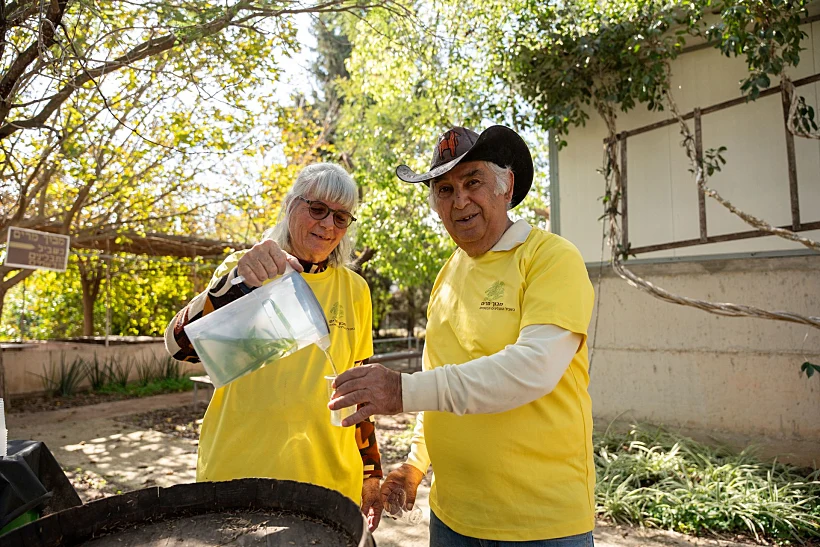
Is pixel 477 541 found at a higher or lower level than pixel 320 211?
lower

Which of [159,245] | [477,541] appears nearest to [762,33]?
[477,541]

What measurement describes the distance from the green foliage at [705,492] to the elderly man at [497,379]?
106 inches

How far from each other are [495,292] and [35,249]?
6.86 metres

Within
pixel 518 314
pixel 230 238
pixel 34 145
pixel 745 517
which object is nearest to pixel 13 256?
pixel 34 145

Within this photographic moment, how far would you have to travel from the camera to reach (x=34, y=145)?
6.51 meters

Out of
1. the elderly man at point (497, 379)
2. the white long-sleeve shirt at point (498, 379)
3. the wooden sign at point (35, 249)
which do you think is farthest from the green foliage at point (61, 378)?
the white long-sleeve shirt at point (498, 379)

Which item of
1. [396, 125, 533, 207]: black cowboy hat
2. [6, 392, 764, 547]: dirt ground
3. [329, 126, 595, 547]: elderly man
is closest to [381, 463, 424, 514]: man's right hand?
[329, 126, 595, 547]: elderly man

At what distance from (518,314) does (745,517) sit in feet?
10.3

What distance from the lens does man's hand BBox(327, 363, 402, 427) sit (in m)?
1.36

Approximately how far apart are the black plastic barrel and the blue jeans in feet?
1.78

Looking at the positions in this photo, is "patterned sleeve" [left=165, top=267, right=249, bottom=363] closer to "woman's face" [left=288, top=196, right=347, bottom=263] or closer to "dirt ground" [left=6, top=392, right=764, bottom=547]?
"woman's face" [left=288, top=196, right=347, bottom=263]

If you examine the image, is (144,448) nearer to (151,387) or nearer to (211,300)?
(151,387)

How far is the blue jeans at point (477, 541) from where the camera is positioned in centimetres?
153

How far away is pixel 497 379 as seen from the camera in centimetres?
138
